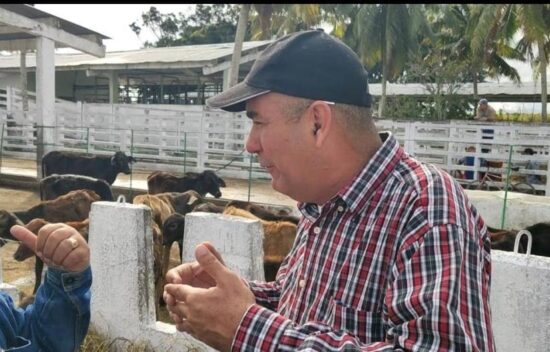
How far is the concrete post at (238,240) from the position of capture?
A: 11.1 ft

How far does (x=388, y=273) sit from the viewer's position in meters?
1.38

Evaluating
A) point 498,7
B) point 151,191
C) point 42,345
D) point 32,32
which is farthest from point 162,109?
point 42,345

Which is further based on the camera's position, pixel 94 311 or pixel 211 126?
pixel 211 126

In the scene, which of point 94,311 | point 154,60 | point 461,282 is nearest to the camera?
point 461,282

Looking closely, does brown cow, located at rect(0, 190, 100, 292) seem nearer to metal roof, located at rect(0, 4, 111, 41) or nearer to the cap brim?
metal roof, located at rect(0, 4, 111, 41)

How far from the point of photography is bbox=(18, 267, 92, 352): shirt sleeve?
2.06 metres

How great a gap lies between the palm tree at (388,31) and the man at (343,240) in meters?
22.8

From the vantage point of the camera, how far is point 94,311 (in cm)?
397

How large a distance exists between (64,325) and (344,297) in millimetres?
1199

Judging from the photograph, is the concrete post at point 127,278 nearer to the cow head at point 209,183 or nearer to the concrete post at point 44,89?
the cow head at point 209,183

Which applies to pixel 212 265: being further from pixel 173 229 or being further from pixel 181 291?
pixel 173 229

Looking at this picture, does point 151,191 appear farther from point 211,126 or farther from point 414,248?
point 414,248

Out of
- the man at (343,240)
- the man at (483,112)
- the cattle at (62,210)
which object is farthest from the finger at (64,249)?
the man at (483,112)

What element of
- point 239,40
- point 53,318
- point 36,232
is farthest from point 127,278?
point 239,40
